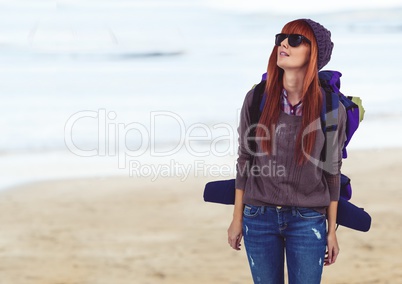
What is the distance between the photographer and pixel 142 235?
266 inches

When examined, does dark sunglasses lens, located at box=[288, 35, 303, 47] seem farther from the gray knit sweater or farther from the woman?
the gray knit sweater

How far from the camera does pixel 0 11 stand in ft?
213

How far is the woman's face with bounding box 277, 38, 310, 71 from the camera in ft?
8.40

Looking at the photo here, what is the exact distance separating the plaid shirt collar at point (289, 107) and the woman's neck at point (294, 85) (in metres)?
0.01

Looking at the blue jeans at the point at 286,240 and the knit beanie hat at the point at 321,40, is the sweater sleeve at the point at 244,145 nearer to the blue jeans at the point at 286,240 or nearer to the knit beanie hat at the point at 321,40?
the blue jeans at the point at 286,240

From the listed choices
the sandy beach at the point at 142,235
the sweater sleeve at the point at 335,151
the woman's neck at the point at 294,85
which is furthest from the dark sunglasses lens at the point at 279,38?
the sandy beach at the point at 142,235

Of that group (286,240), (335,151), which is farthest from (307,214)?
(335,151)

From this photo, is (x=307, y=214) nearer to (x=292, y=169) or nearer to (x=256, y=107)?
(x=292, y=169)

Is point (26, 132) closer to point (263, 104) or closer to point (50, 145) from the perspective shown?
point (50, 145)

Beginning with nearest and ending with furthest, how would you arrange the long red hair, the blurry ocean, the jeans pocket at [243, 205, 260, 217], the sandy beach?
the long red hair < the jeans pocket at [243, 205, 260, 217] < the sandy beach < the blurry ocean

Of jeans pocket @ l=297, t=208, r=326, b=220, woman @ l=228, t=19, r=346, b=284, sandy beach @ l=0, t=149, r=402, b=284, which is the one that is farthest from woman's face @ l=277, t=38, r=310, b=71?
sandy beach @ l=0, t=149, r=402, b=284

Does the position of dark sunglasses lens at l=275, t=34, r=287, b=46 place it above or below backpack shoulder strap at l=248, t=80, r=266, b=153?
above

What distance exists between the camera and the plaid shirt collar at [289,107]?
2.59 meters

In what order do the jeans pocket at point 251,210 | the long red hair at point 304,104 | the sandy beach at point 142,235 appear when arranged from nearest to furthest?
the long red hair at point 304,104, the jeans pocket at point 251,210, the sandy beach at point 142,235
